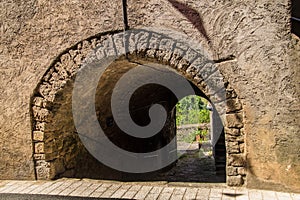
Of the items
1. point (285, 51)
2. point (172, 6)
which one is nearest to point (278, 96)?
point (285, 51)

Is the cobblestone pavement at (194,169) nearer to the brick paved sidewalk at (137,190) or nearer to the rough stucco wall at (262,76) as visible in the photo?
the brick paved sidewalk at (137,190)

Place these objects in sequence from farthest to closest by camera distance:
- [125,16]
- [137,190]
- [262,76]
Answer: [125,16]
[137,190]
[262,76]

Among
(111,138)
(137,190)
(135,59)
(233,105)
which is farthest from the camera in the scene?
(111,138)

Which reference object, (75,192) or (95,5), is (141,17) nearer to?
(95,5)

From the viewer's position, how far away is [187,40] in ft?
12.4

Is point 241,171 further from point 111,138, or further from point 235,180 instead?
point 111,138

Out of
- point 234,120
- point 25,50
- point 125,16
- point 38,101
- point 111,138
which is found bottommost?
point 111,138

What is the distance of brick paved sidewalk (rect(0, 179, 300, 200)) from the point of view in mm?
3408

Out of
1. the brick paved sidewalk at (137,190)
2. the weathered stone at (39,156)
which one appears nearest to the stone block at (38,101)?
the weathered stone at (39,156)

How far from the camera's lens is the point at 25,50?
440 cm

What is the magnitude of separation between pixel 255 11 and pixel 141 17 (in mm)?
1460

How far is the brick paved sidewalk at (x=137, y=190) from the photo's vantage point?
3.41 metres

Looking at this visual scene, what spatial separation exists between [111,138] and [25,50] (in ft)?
8.24

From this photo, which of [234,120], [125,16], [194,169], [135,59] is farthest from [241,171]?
[194,169]
